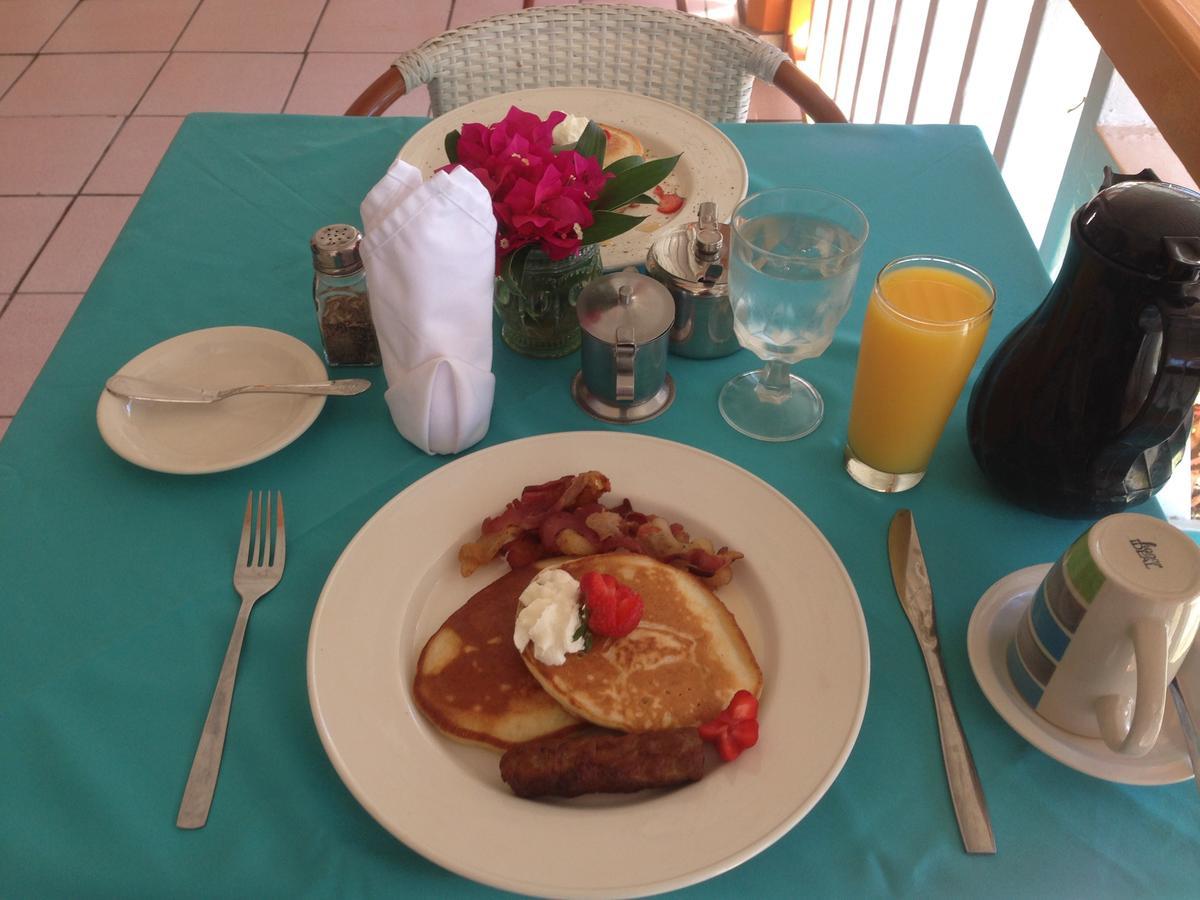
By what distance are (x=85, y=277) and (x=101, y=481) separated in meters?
1.95

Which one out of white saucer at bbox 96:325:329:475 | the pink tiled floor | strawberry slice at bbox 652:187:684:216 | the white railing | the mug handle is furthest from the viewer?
the pink tiled floor

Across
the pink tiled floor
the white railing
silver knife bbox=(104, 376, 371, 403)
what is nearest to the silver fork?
silver knife bbox=(104, 376, 371, 403)

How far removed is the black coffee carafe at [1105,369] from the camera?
2.37ft

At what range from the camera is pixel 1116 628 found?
667 millimetres

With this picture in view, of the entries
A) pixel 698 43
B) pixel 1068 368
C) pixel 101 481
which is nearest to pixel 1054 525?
pixel 1068 368

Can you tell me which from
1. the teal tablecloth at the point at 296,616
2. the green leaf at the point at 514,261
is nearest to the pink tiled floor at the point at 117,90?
the teal tablecloth at the point at 296,616

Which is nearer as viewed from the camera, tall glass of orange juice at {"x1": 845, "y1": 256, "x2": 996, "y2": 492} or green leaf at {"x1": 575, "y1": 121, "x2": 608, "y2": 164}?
tall glass of orange juice at {"x1": 845, "y1": 256, "x2": 996, "y2": 492}

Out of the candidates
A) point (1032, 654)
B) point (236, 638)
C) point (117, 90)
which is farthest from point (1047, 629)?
point (117, 90)

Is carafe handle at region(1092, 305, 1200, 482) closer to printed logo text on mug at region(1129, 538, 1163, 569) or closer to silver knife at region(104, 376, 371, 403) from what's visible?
printed logo text on mug at region(1129, 538, 1163, 569)

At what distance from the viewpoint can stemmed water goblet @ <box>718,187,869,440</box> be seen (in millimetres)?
910

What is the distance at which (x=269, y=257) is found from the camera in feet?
4.06

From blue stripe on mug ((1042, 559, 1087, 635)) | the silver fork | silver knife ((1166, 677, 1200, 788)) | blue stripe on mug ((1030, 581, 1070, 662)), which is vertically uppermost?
blue stripe on mug ((1042, 559, 1087, 635))

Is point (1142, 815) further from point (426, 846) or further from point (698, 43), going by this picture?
point (698, 43)

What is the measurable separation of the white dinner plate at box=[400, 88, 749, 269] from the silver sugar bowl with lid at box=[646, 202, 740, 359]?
0.46 ft
